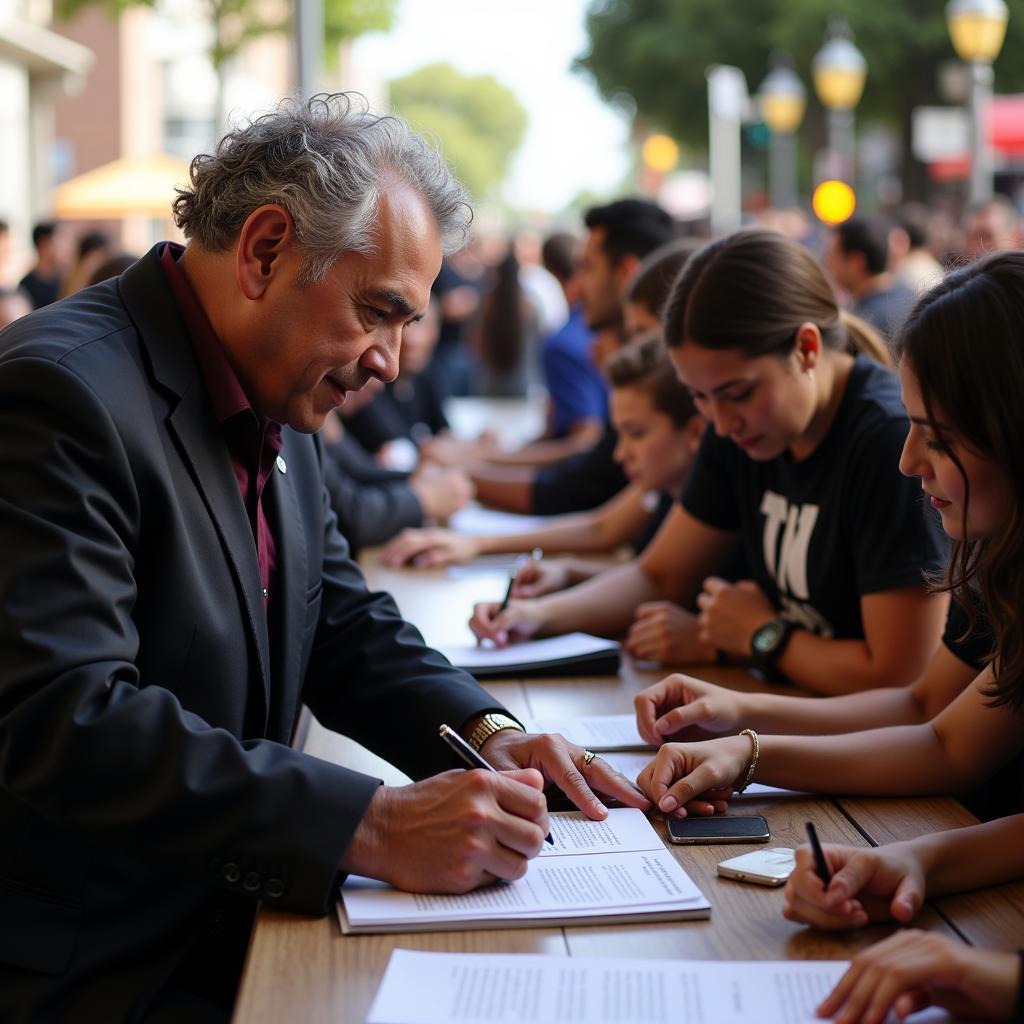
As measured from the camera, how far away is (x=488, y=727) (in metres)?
2.12

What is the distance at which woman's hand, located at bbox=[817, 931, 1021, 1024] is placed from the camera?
4.44ft

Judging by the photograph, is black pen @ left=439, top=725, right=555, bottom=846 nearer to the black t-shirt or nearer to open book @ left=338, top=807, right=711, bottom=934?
open book @ left=338, top=807, right=711, bottom=934

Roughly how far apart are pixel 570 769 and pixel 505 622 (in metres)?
1.13

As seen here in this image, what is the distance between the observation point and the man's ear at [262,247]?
192cm

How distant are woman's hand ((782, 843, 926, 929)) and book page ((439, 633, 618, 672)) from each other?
1.22 m

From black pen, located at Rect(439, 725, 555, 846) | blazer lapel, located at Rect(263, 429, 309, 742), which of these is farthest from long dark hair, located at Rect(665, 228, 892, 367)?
black pen, located at Rect(439, 725, 555, 846)

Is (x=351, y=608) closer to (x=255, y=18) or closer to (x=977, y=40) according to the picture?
(x=977, y=40)

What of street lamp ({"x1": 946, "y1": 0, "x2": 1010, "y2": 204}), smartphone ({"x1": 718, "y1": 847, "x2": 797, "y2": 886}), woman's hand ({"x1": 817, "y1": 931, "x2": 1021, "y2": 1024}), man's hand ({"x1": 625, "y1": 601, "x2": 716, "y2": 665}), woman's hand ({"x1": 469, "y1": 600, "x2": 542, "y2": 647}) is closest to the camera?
woman's hand ({"x1": 817, "y1": 931, "x2": 1021, "y2": 1024})

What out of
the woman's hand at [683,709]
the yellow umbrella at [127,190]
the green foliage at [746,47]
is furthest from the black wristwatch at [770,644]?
the green foliage at [746,47]

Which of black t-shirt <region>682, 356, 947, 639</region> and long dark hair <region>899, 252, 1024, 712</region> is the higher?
long dark hair <region>899, 252, 1024, 712</region>

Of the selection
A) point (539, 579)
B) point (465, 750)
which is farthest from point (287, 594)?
point (539, 579)

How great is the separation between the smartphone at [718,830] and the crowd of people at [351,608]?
3 centimetres

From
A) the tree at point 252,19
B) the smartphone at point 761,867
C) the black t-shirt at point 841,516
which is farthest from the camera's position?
the tree at point 252,19

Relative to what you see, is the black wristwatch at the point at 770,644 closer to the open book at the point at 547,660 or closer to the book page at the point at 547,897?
the open book at the point at 547,660
